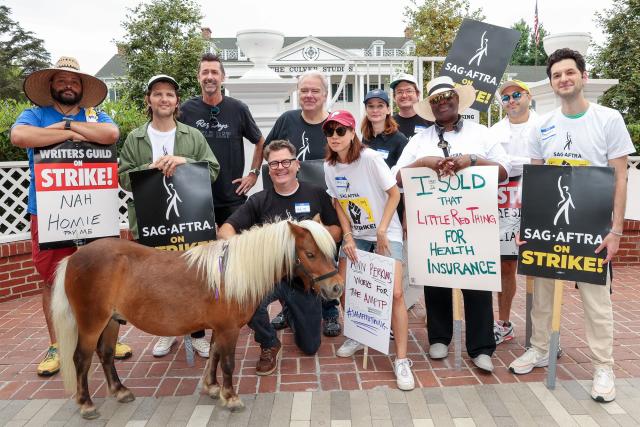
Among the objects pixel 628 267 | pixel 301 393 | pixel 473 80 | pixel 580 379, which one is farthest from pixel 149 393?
pixel 628 267

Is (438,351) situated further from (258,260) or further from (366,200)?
(258,260)

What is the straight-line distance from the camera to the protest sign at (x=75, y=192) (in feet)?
11.8

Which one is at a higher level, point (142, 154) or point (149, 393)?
point (142, 154)

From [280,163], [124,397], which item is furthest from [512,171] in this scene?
[124,397]

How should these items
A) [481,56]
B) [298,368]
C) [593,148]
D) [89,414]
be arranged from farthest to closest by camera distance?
[481,56]
[298,368]
[593,148]
[89,414]

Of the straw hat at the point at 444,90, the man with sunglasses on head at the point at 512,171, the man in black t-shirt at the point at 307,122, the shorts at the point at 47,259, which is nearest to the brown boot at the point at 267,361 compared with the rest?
the man in black t-shirt at the point at 307,122

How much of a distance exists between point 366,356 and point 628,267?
16.7 ft

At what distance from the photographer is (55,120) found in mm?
3732

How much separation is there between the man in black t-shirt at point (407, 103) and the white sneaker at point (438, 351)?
2.03 m

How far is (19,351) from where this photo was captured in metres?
4.26

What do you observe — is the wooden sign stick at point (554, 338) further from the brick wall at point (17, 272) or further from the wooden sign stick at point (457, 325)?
the brick wall at point (17, 272)

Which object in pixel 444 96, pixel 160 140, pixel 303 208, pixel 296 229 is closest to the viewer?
pixel 296 229

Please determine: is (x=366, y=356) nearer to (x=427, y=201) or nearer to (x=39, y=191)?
(x=427, y=201)

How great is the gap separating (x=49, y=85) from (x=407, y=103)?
3157 millimetres
